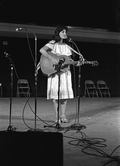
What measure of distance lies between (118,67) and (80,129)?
29.7 ft

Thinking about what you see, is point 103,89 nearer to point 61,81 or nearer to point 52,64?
point 61,81

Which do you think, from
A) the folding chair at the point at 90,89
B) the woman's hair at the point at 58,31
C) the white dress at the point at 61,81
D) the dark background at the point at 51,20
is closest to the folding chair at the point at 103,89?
the folding chair at the point at 90,89

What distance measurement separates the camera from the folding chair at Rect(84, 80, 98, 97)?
11131 mm

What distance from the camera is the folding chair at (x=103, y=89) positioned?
11.3m

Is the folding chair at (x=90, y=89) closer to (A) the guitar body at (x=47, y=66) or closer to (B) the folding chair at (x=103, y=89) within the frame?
(B) the folding chair at (x=103, y=89)

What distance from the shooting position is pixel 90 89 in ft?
38.1

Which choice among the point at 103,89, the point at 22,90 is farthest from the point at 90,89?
the point at 22,90

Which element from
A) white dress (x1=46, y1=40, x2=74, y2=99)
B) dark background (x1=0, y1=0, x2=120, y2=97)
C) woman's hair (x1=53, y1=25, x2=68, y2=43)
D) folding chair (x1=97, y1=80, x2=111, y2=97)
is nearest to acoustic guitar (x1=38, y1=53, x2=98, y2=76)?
white dress (x1=46, y1=40, x2=74, y2=99)

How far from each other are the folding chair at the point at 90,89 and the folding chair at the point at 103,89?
0.24 meters

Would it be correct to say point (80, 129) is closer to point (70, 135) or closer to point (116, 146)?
point (70, 135)

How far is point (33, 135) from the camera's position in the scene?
1.76 meters

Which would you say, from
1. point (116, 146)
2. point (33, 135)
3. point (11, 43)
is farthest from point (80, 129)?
point (11, 43)

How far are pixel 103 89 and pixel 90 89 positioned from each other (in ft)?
2.32

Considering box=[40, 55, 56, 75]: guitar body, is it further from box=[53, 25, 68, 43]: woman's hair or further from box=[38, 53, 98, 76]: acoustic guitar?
box=[53, 25, 68, 43]: woman's hair
